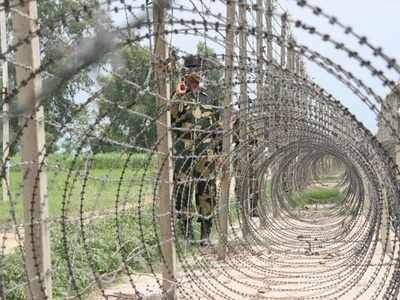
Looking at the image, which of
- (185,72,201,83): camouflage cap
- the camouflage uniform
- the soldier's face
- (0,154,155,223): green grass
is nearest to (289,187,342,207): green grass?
(0,154,155,223): green grass

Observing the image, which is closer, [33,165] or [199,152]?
[33,165]

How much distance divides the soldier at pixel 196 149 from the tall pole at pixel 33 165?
9.38ft

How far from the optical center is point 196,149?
7.84 metres

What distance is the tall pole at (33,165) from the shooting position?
309 cm

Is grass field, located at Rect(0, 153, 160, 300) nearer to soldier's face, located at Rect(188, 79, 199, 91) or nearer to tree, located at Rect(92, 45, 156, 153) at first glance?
tree, located at Rect(92, 45, 156, 153)

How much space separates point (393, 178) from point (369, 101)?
1.13 metres

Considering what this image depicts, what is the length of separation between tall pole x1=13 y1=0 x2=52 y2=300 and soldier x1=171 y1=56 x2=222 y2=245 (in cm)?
286

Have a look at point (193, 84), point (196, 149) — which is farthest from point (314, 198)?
point (193, 84)

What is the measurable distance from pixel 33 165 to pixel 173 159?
2.33 meters

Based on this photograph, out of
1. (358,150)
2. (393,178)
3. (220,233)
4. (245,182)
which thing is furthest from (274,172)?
(393,178)

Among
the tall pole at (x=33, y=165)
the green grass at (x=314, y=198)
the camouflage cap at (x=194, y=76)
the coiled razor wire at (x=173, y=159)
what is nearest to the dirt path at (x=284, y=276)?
the coiled razor wire at (x=173, y=159)

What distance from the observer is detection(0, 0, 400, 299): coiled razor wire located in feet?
8.45

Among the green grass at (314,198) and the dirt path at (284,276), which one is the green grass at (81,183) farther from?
the green grass at (314,198)

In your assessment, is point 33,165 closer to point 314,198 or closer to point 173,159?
point 173,159
